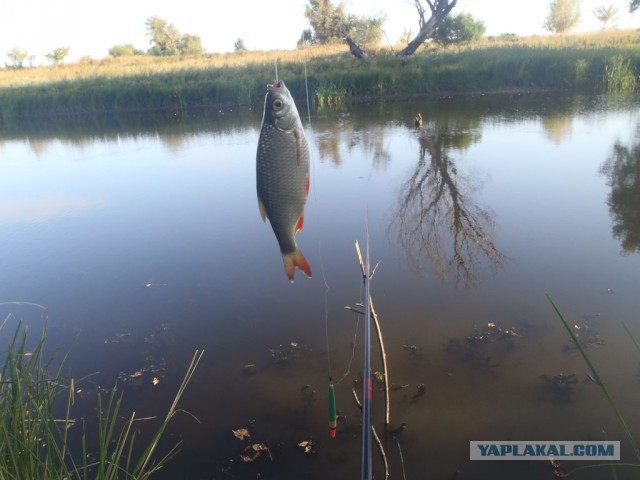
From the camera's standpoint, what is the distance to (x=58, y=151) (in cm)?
1297

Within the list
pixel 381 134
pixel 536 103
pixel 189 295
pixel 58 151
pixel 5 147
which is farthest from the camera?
pixel 536 103

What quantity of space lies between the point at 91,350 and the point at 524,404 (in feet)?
10.9

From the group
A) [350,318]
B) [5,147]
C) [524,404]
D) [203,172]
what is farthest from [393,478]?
[5,147]

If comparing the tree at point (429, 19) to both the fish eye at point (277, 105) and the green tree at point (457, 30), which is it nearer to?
the green tree at point (457, 30)

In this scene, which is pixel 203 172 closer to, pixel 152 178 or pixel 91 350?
pixel 152 178

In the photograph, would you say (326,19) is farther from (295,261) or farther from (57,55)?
(295,261)

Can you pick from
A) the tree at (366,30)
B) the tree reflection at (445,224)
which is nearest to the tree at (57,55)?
the tree at (366,30)

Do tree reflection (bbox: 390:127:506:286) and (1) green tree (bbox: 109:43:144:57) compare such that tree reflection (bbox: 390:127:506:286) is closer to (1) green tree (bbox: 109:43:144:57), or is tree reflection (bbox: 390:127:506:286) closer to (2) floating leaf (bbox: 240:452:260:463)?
(2) floating leaf (bbox: 240:452:260:463)

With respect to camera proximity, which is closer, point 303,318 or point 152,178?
point 303,318

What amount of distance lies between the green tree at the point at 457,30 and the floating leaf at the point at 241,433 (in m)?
30.7

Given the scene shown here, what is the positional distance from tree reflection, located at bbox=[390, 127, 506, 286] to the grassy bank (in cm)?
1061

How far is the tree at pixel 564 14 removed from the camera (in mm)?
51472

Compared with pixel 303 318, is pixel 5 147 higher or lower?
higher

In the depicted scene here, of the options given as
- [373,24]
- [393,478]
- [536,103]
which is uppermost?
[373,24]
